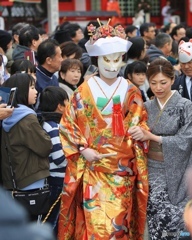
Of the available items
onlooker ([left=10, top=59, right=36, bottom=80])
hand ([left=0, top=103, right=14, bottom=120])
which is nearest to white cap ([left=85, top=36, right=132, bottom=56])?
hand ([left=0, top=103, right=14, bottom=120])

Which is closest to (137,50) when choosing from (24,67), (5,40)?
(5,40)

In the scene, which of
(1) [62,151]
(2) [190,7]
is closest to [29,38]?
(1) [62,151]

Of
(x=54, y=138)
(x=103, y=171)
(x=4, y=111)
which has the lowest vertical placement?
(x=103, y=171)

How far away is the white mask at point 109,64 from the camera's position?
4660 millimetres

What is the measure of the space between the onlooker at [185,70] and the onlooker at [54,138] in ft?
4.56

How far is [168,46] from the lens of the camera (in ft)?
30.5

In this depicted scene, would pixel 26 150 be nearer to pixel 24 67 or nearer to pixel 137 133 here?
pixel 137 133

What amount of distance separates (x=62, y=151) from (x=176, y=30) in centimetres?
724

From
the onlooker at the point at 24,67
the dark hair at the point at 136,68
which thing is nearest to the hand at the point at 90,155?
the onlooker at the point at 24,67

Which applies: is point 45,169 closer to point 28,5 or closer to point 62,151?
point 62,151

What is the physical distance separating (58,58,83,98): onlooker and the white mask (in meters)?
1.66

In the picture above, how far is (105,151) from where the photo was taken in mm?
4621

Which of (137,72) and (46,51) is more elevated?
(46,51)

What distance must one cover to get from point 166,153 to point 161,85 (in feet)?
1.71
